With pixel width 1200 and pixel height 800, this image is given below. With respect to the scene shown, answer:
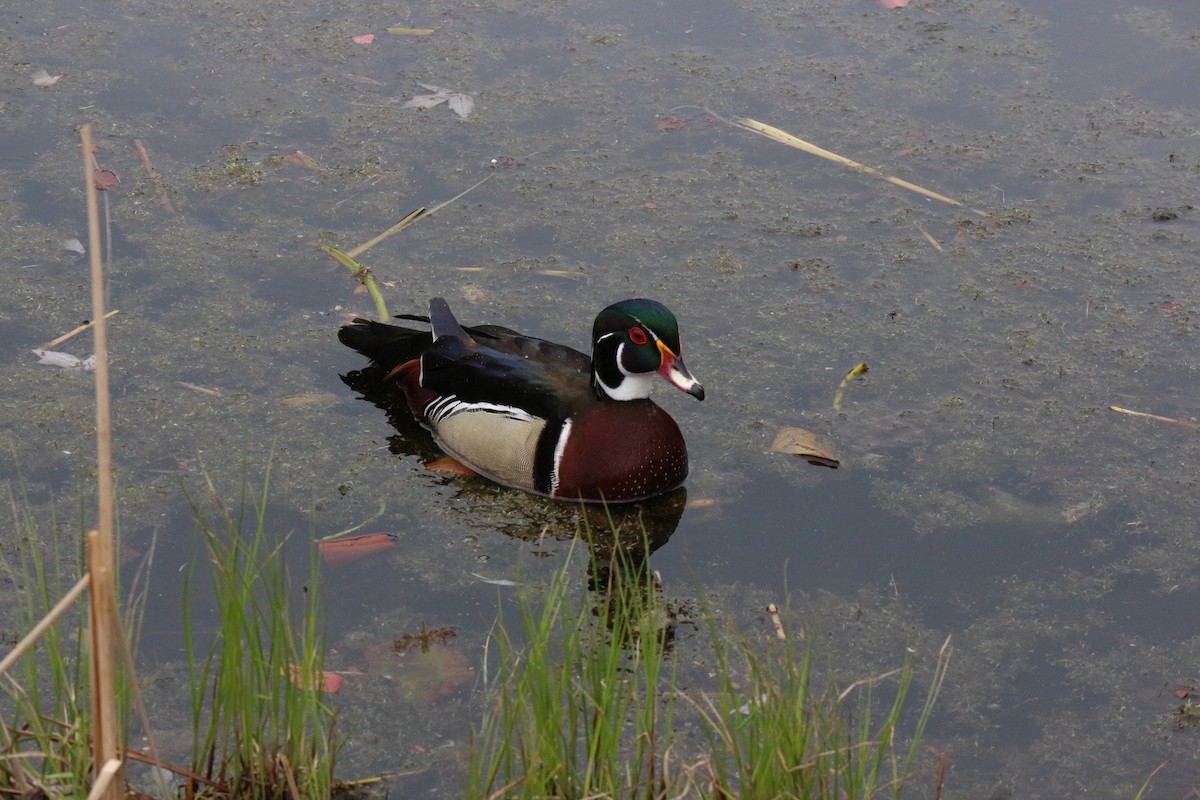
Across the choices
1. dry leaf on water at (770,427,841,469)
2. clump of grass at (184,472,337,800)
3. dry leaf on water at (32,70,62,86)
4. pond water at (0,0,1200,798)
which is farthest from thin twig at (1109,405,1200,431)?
dry leaf on water at (32,70,62,86)

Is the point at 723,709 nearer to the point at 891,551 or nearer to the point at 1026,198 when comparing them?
the point at 891,551

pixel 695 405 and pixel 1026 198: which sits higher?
pixel 1026 198

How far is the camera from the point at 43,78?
20.0 ft

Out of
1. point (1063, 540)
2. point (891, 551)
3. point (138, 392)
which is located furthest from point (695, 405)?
point (138, 392)

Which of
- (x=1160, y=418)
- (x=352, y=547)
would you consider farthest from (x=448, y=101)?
(x=1160, y=418)

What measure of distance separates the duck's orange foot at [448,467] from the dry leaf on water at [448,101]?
6.56ft

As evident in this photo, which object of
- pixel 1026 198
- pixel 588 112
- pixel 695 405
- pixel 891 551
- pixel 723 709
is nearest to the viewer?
pixel 723 709

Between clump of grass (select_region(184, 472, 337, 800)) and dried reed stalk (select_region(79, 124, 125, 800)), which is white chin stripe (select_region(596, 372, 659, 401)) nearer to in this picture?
clump of grass (select_region(184, 472, 337, 800))

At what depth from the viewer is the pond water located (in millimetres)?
3748

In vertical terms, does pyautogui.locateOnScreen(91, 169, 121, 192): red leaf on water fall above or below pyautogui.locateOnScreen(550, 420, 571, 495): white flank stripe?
above

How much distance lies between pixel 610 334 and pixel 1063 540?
1.38 metres

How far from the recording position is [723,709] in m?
2.76

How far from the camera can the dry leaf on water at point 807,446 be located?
14.2ft

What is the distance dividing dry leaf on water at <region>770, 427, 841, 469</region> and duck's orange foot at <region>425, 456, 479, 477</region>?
2.99 feet
